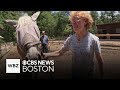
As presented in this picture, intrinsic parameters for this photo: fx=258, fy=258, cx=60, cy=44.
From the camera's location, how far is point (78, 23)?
13.8ft

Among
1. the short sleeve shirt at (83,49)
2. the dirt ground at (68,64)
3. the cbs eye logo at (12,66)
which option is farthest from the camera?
the cbs eye logo at (12,66)

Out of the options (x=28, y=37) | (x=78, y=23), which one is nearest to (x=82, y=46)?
(x=78, y=23)

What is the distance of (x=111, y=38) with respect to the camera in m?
4.65

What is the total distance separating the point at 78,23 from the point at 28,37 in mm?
905

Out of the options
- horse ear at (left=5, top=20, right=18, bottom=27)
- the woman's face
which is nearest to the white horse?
horse ear at (left=5, top=20, right=18, bottom=27)

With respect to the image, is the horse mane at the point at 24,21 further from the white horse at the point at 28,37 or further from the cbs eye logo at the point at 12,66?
the cbs eye logo at the point at 12,66

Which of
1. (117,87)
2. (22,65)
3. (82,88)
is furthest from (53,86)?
(117,87)

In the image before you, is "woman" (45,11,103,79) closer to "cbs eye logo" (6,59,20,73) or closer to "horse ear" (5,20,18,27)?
"cbs eye logo" (6,59,20,73)

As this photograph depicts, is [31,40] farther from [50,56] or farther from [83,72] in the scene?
[83,72]

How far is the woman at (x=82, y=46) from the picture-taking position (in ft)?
13.1

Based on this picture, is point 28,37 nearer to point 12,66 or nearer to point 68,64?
point 12,66

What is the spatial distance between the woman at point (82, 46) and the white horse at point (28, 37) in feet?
0.80

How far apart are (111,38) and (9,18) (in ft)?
6.06

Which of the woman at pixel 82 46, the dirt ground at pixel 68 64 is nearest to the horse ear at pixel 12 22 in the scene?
the dirt ground at pixel 68 64
